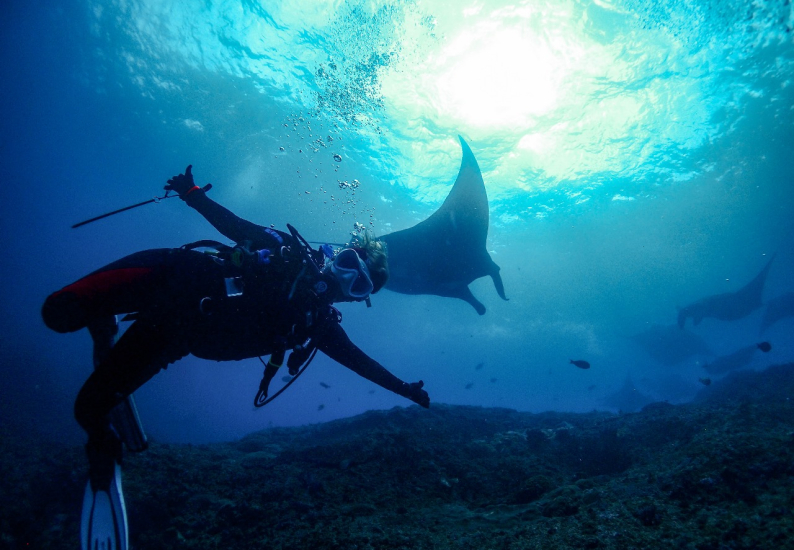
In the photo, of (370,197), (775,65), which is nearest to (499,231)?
(370,197)

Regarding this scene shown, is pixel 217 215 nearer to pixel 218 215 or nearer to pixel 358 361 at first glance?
pixel 218 215

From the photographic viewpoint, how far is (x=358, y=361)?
349 centimetres

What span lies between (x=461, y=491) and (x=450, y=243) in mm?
6868

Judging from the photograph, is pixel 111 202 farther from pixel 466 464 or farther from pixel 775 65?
pixel 775 65

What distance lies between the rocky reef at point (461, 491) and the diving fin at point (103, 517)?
167 centimetres

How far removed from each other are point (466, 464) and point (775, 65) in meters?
21.6

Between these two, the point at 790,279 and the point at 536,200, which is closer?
the point at 536,200

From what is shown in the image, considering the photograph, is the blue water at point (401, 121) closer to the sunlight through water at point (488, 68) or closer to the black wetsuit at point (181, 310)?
the sunlight through water at point (488, 68)

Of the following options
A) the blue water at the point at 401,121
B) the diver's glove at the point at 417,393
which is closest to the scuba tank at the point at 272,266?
the diver's glove at the point at 417,393

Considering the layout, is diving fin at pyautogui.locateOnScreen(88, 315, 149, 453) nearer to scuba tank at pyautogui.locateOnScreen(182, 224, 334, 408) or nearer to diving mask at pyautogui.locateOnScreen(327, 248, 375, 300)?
scuba tank at pyautogui.locateOnScreen(182, 224, 334, 408)

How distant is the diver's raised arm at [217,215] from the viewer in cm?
360

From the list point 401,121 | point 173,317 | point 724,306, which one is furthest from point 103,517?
point 724,306

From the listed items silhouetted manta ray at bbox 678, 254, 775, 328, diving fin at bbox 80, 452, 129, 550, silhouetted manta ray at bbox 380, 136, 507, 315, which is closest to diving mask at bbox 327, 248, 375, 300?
diving fin at bbox 80, 452, 129, 550

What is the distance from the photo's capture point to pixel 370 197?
838 inches
